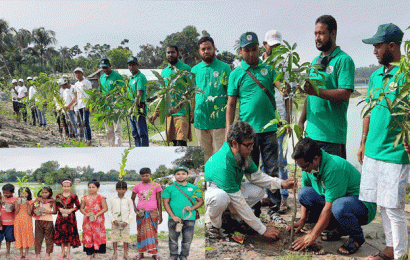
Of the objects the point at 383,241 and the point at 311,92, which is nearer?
the point at 311,92

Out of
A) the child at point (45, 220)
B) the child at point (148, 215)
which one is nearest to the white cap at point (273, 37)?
the child at point (148, 215)

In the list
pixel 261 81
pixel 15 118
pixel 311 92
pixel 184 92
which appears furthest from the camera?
pixel 15 118

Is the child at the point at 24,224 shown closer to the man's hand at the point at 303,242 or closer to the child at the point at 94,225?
the child at the point at 94,225

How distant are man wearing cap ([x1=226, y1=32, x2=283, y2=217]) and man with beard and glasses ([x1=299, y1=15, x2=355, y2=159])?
449mm

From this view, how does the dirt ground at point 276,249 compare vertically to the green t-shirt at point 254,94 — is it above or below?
below

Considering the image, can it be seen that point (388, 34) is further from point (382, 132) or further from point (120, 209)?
point (120, 209)

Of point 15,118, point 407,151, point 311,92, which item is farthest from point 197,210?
point 15,118

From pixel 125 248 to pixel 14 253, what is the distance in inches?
34.8

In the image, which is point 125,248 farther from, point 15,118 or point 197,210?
point 15,118

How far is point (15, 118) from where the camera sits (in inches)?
488

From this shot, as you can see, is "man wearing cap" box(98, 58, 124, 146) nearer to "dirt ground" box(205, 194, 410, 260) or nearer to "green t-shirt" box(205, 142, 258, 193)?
"green t-shirt" box(205, 142, 258, 193)

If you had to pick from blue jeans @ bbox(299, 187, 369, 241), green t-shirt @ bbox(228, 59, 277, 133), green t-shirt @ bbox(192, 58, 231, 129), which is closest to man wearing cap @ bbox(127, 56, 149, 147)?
green t-shirt @ bbox(192, 58, 231, 129)

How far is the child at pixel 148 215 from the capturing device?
284 cm

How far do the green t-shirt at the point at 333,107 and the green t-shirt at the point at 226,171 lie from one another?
2.16 feet
